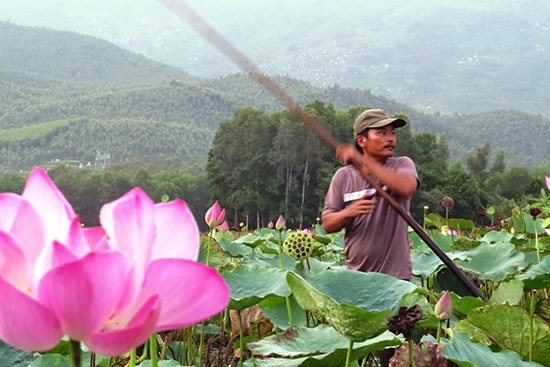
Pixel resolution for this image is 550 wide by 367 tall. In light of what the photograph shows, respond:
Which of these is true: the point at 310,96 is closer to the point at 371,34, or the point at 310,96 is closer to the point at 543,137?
the point at 543,137

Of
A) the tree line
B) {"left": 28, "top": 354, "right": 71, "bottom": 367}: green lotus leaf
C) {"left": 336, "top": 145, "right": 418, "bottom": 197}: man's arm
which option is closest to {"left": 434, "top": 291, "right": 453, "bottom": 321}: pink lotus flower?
{"left": 336, "top": 145, "right": 418, "bottom": 197}: man's arm

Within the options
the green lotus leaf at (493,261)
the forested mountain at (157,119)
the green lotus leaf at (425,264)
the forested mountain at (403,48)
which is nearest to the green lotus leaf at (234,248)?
the green lotus leaf at (425,264)

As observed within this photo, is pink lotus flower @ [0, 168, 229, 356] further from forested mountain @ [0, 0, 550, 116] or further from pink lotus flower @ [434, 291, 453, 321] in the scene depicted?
forested mountain @ [0, 0, 550, 116]

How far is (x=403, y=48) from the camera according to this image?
575 ft

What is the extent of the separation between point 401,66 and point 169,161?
11888cm

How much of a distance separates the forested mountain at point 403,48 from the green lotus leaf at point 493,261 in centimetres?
14573

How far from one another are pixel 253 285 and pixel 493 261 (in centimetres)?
95

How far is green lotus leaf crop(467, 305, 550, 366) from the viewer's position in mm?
931

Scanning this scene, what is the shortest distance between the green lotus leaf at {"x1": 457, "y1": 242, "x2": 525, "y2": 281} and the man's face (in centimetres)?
34

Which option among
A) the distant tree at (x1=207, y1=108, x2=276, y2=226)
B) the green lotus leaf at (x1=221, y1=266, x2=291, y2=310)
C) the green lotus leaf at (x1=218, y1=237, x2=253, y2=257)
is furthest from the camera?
the distant tree at (x1=207, y1=108, x2=276, y2=226)

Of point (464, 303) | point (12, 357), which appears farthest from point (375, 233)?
point (12, 357)

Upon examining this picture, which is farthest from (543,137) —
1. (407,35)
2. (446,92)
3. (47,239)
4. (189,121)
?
(407,35)

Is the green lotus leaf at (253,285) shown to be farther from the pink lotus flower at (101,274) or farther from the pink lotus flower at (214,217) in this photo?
the pink lotus flower at (101,274)

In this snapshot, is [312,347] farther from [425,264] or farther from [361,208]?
[425,264]
